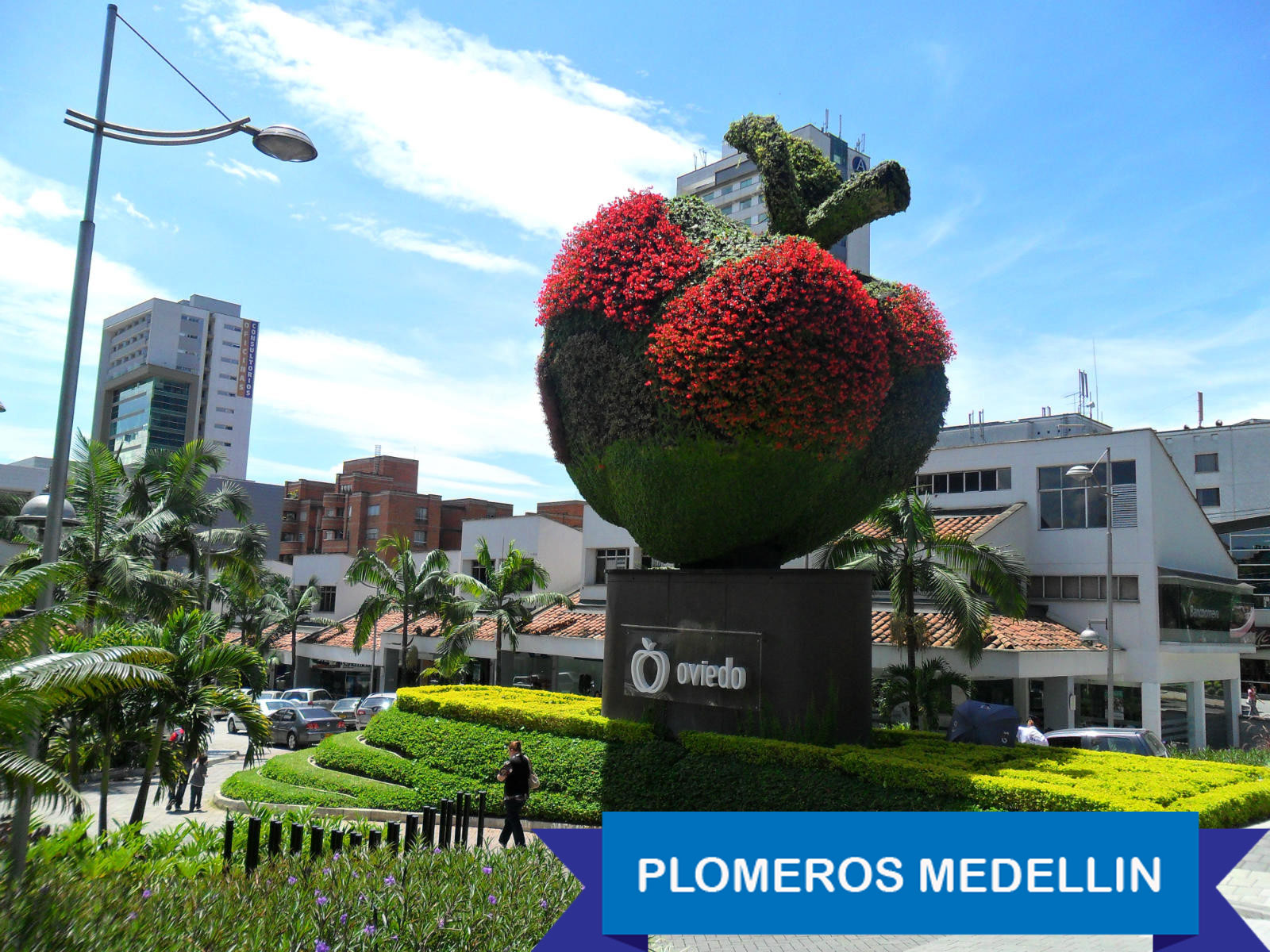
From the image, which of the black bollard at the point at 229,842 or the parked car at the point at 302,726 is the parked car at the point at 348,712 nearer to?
the parked car at the point at 302,726

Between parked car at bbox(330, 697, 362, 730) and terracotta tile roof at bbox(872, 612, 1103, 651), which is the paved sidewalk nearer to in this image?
parked car at bbox(330, 697, 362, 730)

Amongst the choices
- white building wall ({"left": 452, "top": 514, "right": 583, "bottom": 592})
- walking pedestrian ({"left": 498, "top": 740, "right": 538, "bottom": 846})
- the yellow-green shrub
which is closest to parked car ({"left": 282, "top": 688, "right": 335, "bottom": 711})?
white building wall ({"left": 452, "top": 514, "right": 583, "bottom": 592})

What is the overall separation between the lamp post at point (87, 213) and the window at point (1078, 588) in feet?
74.0

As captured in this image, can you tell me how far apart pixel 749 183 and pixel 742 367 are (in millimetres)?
71009

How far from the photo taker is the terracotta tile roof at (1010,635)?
21391 mm

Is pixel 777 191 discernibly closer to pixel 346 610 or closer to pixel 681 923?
pixel 681 923

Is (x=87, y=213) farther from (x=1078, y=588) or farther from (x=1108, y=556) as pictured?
(x=1078, y=588)

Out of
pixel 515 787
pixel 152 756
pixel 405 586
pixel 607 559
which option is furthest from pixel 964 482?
pixel 152 756

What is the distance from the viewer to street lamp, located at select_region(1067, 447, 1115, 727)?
2131 centimetres

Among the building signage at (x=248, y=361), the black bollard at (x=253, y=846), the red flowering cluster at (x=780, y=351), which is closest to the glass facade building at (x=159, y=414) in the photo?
the building signage at (x=248, y=361)

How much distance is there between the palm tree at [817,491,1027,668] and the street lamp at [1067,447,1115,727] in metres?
3.54

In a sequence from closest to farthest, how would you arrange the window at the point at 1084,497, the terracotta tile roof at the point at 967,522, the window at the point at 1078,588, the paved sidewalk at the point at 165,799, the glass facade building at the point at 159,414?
the paved sidewalk at the point at 165,799 < the window at the point at 1078,588 < the window at the point at 1084,497 < the terracotta tile roof at the point at 967,522 < the glass facade building at the point at 159,414

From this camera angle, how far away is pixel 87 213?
9.62 m

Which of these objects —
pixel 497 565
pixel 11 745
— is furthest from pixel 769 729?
pixel 497 565
